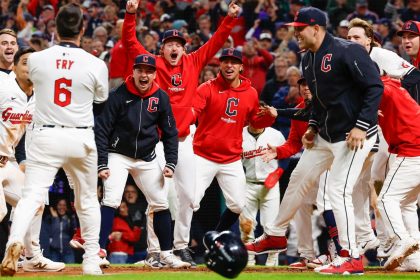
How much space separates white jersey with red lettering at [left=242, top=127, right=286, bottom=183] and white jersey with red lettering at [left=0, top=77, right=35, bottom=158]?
4.03 metres

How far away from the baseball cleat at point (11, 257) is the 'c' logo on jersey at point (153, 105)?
237 centimetres

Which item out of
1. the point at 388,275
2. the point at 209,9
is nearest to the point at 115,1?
the point at 209,9

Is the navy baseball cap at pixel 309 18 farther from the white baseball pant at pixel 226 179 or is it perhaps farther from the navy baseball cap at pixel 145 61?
the white baseball pant at pixel 226 179

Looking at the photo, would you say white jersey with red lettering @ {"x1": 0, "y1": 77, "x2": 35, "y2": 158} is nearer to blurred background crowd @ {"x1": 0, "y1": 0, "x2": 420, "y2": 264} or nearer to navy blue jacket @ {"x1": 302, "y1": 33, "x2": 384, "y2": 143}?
blurred background crowd @ {"x1": 0, "y1": 0, "x2": 420, "y2": 264}

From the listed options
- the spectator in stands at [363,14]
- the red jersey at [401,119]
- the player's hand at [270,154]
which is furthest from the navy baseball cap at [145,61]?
the spectator in stands at [363,14]

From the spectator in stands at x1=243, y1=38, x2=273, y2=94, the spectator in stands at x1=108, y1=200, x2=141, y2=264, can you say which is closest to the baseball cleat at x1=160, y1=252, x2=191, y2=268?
the spectator in stands at x1=108, y1=200, x2=141, y2=264

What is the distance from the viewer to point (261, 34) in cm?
1841

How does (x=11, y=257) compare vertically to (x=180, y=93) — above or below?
below

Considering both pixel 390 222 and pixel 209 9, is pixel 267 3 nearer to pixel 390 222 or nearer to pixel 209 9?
pixel 209 9

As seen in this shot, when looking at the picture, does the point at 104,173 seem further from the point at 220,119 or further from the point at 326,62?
the point at 326,62

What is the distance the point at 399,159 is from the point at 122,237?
5249mm

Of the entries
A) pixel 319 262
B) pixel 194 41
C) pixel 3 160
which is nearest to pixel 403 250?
pixel 319 262

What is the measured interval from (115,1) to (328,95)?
1206 cm

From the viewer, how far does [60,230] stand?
45.4 feet
